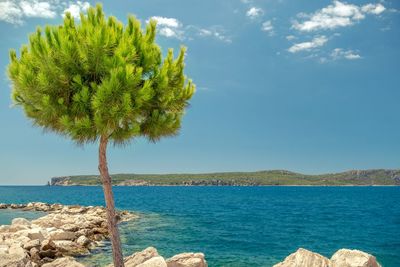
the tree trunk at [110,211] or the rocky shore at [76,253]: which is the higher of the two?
the tree trunk at [110,211]

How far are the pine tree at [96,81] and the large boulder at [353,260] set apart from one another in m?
9.93

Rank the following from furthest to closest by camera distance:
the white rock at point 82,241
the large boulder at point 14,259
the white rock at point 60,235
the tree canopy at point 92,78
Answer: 1. the white rock at point 60,235
2. the white rock at point 82,241
3. the large boulder at point 14,259
4. the tree canopy at point 92,78

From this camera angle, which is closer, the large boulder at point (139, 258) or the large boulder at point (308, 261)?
the large boulder at point (308, 261)

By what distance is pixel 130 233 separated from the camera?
136 feet

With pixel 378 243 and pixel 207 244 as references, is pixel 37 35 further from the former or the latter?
pixel 378 243

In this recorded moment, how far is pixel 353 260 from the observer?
18078 mm

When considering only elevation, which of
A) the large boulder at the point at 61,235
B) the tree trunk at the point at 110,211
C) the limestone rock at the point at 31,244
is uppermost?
the tree trunk at the point at 110,211

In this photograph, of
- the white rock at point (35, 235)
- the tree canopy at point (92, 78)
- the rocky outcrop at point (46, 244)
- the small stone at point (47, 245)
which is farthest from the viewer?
the white rock at point (35, 235)

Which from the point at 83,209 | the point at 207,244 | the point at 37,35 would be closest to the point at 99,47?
the point at 37,35

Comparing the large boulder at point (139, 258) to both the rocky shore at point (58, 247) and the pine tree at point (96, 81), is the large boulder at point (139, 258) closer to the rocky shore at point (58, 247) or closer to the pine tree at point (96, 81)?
the rocky shore at point (58, 247)

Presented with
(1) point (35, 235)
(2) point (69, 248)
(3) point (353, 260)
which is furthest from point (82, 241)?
(3) point (353, 260)

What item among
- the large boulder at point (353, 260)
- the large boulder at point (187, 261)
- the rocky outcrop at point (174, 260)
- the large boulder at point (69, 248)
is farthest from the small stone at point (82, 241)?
the large boulder at point (353, 260)

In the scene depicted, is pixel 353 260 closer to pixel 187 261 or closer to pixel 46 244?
pixel 187 261

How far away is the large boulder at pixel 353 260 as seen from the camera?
17734 mm
